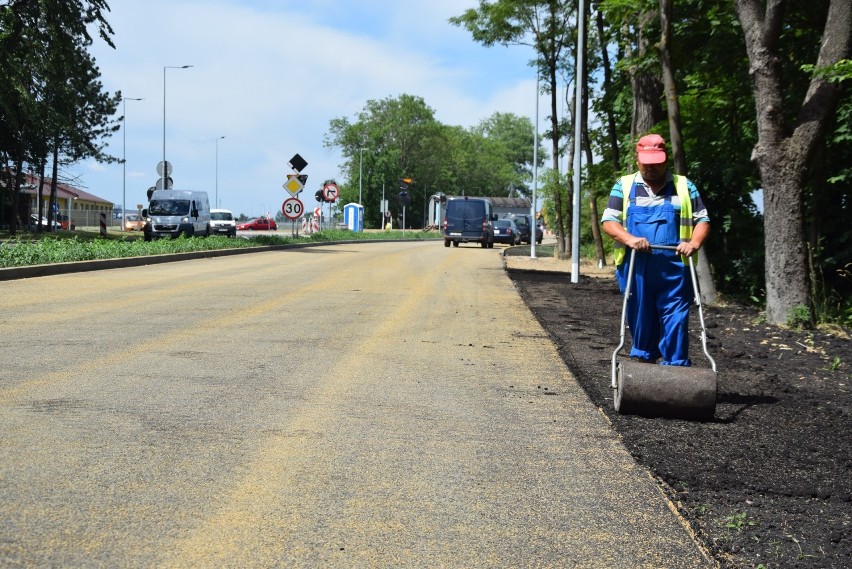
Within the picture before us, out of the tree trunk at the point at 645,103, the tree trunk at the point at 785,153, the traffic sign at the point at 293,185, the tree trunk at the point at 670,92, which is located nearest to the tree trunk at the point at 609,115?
the tree trunk at the point at 645,103

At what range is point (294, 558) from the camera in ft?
12.3

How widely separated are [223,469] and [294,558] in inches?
53.2

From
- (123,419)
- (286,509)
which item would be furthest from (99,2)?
(286,509)

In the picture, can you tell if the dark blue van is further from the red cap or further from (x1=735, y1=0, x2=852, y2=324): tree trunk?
the red cap

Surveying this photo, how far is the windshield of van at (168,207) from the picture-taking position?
140 feet

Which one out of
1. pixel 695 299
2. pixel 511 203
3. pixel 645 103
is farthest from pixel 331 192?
pixel 695 299

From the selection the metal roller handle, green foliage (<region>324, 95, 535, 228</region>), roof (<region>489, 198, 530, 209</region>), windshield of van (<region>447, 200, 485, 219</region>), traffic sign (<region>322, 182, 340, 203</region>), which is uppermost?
green foliage (<region>324, 95, 535, 228</region>)

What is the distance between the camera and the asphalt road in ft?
12.9

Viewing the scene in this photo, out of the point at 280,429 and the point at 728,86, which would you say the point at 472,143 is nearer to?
the point at 728,86

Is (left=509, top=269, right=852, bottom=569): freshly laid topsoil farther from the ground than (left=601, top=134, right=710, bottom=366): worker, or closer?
closer

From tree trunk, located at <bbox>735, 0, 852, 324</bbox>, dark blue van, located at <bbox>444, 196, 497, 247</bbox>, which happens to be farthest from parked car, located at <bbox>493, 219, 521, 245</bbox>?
tree trunk, located at <bbox>735, 0, 852, 324</bbox>

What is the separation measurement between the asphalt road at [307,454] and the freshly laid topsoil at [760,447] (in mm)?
192

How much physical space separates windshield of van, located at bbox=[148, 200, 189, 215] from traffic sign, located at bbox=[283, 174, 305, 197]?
8.58m

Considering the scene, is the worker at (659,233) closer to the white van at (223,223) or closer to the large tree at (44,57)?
the large tree at (44,57)
